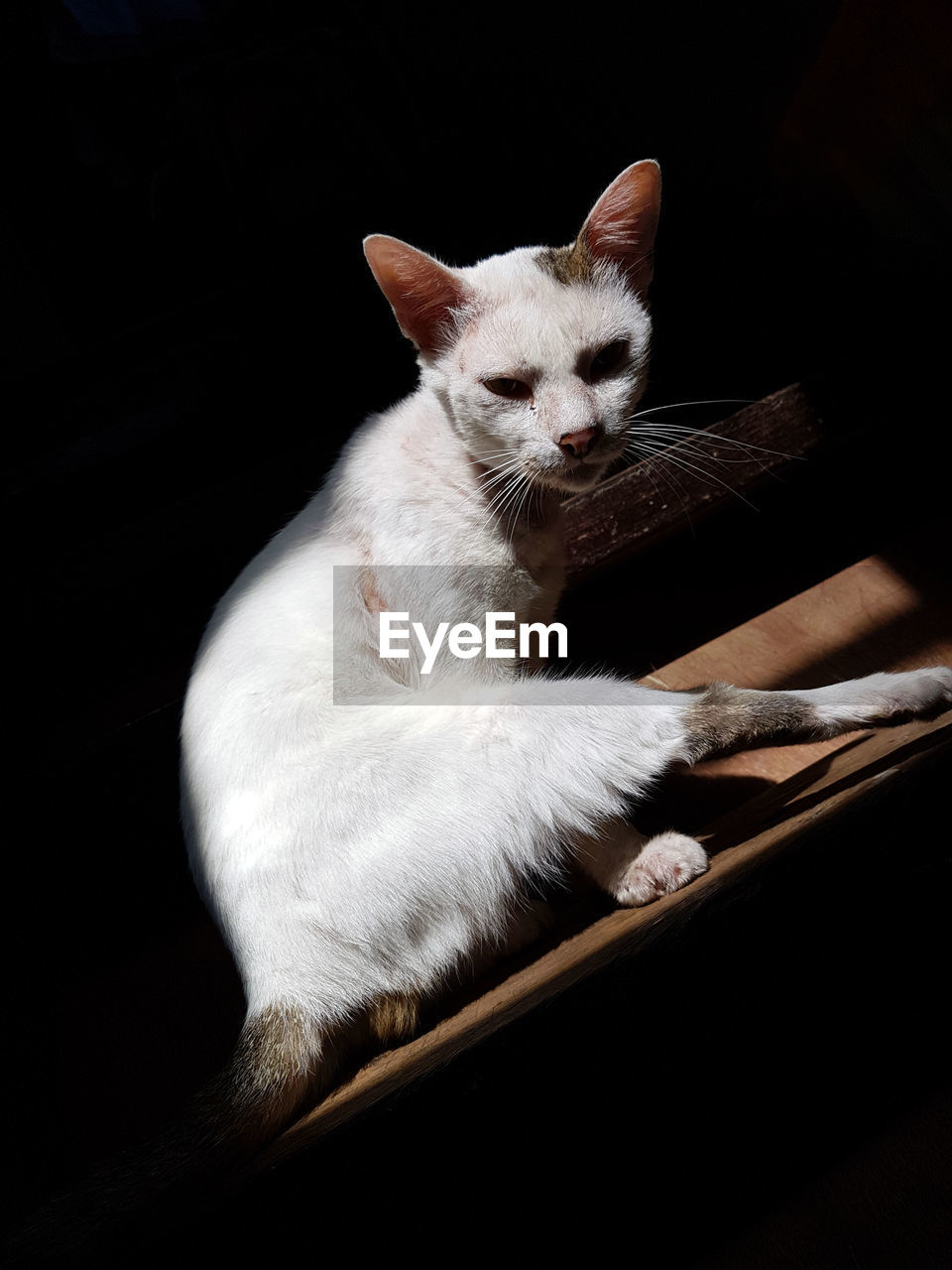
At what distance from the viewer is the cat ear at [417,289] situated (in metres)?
1.18

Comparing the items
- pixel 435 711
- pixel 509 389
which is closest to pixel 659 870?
pixel 435 711

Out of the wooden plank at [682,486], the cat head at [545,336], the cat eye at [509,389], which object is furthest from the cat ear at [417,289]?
the wooden plank at [682,486]

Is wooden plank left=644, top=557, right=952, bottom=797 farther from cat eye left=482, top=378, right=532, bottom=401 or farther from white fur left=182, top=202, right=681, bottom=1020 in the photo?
cat eye left=482, top=378, right=532, bottom=401

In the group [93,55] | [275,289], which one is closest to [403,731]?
[275,289]

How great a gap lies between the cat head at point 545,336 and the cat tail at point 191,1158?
0.84 m

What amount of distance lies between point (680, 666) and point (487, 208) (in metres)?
1.88

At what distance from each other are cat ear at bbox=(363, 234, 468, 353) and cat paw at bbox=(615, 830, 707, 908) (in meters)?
0.84

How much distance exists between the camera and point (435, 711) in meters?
1.20

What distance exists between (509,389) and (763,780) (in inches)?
34.7

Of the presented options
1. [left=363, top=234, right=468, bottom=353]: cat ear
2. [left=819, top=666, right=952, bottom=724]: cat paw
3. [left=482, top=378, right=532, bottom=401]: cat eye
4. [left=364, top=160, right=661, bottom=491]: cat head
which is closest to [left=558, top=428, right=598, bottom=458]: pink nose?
[left=364, top=160, right=661, bottom=491]: cat head

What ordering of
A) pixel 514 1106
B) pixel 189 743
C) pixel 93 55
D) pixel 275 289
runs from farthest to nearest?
pixel 275 289 → pixel 93 55 → pixel 189 743 → pixel 514 1106

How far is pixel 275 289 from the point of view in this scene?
244 cm

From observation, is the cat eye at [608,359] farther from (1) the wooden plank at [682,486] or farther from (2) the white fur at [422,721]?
(1) the wooden plank at [682,486]

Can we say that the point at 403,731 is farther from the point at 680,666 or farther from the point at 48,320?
the point at 48,320
